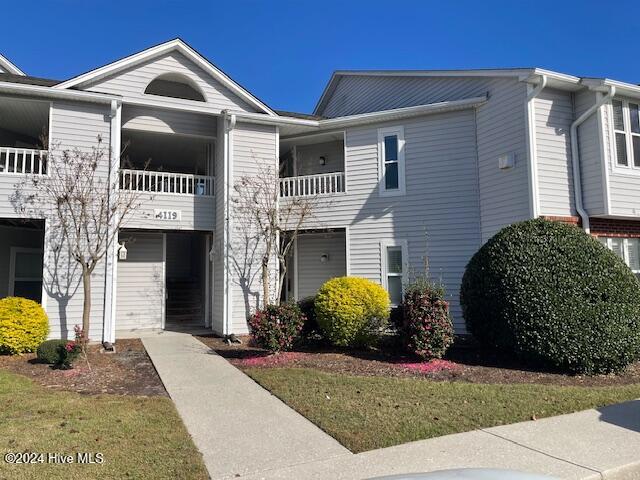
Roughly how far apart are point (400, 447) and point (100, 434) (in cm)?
320

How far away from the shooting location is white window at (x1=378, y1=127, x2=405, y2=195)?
12891mm

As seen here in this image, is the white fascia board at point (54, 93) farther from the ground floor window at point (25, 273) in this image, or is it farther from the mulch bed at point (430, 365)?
the mulch bed at point (430, 365)

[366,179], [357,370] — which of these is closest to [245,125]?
[366,179]

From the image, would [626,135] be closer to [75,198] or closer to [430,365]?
[430,365]

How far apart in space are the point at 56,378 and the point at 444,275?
901 centimetres

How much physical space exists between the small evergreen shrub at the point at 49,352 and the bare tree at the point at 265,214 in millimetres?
4903

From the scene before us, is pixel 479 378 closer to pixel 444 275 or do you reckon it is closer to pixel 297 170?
pixel 444 275

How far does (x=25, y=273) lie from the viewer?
13.5m

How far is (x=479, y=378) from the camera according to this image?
763 centimetres

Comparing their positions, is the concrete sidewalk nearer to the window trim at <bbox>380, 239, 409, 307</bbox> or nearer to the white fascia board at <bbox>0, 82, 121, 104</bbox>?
the window trim at <bbox>380, 239, 409, 307</bbox>

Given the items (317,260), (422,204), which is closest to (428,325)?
(422,204)

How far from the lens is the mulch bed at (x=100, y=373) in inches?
287

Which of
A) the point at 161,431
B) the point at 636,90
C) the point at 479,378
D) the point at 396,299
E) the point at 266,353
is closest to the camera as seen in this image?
the point at 161,431

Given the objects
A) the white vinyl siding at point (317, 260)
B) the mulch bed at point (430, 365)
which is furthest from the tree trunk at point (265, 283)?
the white vinyl siding at point (317, 260)
